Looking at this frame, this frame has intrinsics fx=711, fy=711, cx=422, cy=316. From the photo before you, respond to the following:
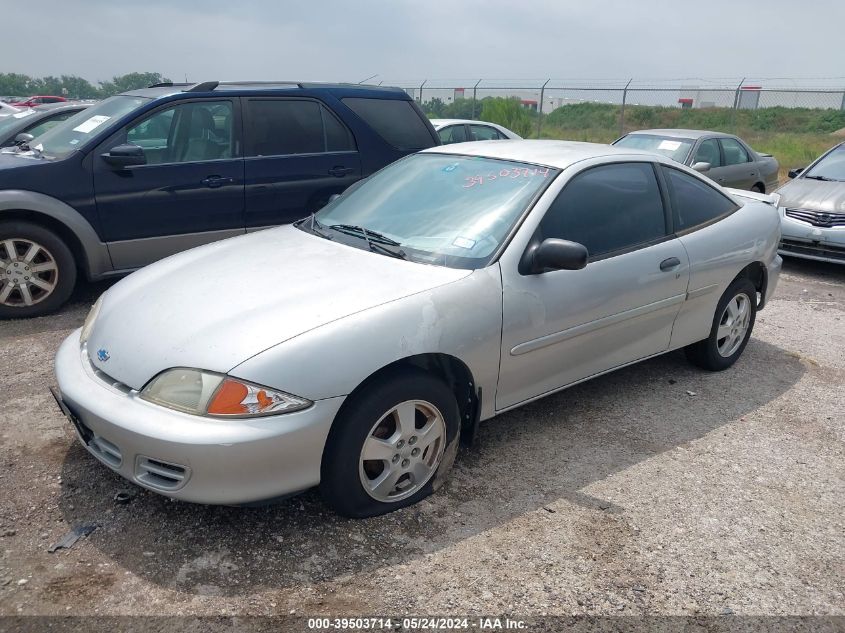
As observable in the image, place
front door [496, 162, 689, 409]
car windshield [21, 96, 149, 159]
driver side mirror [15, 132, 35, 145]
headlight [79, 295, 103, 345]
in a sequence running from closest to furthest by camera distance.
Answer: headlight [79, 295, 103, 345] < front door [496, 162, 689, 409] < car windshield [21, 96, 149, 159] < driver side mirror [15, 132, 35, 145]

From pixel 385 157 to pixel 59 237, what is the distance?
2.87 meters

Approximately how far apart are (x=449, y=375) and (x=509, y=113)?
21.3 m

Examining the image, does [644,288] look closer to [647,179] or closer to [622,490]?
[647,179]

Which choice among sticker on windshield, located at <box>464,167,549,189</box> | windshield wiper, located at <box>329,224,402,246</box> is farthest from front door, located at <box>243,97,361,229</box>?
sticker on windshield, located at <box>464,167,549,189</box>

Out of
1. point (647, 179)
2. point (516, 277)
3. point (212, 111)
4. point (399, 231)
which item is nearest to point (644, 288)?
point (647, 179)

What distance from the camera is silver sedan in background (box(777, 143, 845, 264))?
7902 millimetres

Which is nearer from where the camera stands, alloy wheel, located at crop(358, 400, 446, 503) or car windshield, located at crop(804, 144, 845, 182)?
alloy wheel, located at crop(358, 400, 446, 503)

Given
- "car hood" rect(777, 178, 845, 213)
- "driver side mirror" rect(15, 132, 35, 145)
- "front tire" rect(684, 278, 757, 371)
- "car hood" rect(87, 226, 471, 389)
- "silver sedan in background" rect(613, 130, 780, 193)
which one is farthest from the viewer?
"silver sedan in background" rect(613, 130, 780, 193)

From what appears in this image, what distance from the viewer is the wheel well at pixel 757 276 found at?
15.9ft

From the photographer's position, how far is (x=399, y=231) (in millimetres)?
3725

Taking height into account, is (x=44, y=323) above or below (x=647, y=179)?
below

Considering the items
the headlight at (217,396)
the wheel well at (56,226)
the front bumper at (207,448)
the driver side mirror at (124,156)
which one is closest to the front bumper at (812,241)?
the driver side mirror at (124,156)

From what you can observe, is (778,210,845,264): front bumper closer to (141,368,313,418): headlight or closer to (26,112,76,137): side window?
(141,368,313,418): headlight

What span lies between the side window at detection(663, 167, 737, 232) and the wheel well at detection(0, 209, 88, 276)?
4.34 metres
